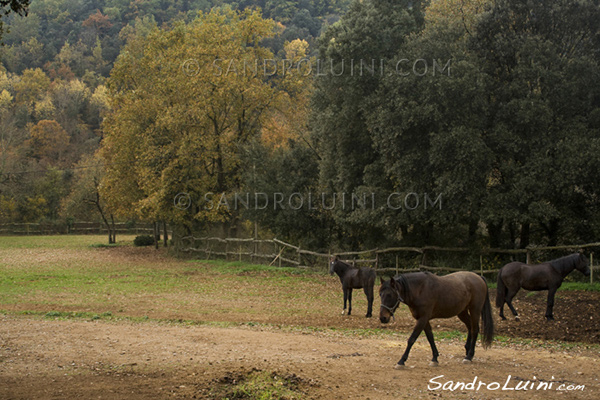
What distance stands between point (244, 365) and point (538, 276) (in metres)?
8.58

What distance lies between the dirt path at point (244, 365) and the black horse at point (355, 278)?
11.0ft

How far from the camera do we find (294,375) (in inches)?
287

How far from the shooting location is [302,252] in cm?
2642

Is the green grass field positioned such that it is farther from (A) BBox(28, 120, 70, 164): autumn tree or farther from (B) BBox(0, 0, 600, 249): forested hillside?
(A) BBox(28, 120, 70, 164): autumn tree

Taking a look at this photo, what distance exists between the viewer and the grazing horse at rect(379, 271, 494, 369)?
307 inches

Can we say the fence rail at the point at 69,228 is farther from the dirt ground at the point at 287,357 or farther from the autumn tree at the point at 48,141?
the dirt ground at the point at 287,357

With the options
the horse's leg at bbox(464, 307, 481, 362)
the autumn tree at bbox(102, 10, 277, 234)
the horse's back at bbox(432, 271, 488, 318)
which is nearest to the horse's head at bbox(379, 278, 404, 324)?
the horse's back at bbox(432, 271, 488, 318)

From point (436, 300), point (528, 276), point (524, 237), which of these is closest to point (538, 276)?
point (528, 276)

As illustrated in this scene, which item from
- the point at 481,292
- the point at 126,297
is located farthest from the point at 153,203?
the point at 481,292

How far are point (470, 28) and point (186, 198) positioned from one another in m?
18.5

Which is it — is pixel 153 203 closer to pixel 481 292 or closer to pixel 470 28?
pixel 470 28

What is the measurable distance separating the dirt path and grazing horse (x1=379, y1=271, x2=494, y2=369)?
17.6 inches

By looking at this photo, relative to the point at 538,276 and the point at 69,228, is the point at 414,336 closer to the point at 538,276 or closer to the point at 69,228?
the point at 538,276

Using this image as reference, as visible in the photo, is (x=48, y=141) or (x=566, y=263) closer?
(x=566, y=263)
